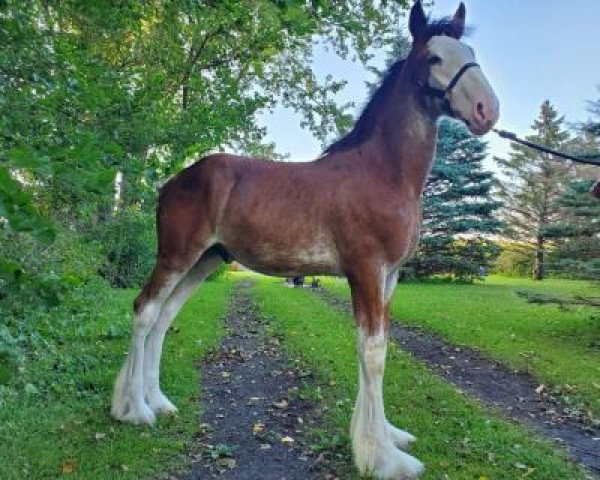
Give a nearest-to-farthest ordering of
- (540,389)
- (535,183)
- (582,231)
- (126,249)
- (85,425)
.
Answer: (85,425) < (540,389) < (582,231) < (126,249) < (535,183)

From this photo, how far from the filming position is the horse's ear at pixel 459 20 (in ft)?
13.0

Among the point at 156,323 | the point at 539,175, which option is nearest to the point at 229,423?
the point at 156,323

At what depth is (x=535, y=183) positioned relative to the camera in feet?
119

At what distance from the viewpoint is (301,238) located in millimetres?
3955

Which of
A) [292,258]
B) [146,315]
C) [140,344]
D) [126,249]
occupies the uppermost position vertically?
[126,249]

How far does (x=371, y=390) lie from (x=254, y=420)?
1.52 m

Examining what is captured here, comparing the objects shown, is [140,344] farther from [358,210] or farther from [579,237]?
[579,237]

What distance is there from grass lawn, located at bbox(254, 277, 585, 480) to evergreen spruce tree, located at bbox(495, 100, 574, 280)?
30688 millimetres

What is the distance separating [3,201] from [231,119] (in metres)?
10.8

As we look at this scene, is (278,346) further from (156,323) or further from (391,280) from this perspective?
(391,280)

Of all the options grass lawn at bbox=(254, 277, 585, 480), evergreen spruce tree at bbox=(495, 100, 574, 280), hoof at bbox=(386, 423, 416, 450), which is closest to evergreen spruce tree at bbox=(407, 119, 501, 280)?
evergreen spruce tree at bbox=(495, 100, 574, 280)

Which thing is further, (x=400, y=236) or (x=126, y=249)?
(x=126, y=249)

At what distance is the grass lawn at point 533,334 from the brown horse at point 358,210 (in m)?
3.16

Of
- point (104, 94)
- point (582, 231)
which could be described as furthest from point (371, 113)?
point (582, 231)
